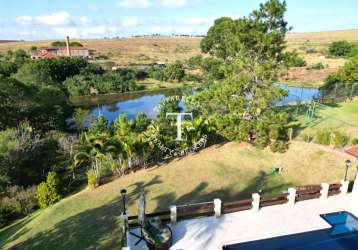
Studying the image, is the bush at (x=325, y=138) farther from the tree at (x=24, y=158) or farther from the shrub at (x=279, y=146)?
the tree at (x=24, y=158)

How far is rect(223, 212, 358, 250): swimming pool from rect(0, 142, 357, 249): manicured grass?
13.2 feet

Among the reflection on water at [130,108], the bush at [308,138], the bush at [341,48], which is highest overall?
the bush at [341,48]

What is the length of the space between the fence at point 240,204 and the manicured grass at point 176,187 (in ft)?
7.09

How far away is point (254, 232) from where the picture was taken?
998cm

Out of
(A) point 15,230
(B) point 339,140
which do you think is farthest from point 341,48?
(A) point 15,230

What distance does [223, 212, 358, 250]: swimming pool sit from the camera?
949cm

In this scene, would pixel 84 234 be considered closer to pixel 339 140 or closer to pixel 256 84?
pixel 256 84

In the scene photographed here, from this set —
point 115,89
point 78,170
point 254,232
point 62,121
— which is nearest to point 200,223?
point 254,232

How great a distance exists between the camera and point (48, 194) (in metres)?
14.8

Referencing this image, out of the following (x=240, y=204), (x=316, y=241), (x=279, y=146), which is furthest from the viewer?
(x=279, y=146)

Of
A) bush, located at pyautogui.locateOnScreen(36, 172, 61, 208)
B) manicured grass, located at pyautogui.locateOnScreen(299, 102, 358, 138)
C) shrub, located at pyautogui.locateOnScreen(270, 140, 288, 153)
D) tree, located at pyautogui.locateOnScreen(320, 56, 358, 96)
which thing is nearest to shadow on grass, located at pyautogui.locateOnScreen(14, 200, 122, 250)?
bush, located at pyautogui.locateOnScreen(36, 172, 61, 208)

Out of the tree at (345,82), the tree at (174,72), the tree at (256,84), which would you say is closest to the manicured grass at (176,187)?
the tree at (256,84)

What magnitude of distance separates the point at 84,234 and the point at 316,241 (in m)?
8.43

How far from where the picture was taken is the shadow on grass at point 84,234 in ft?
35.3
